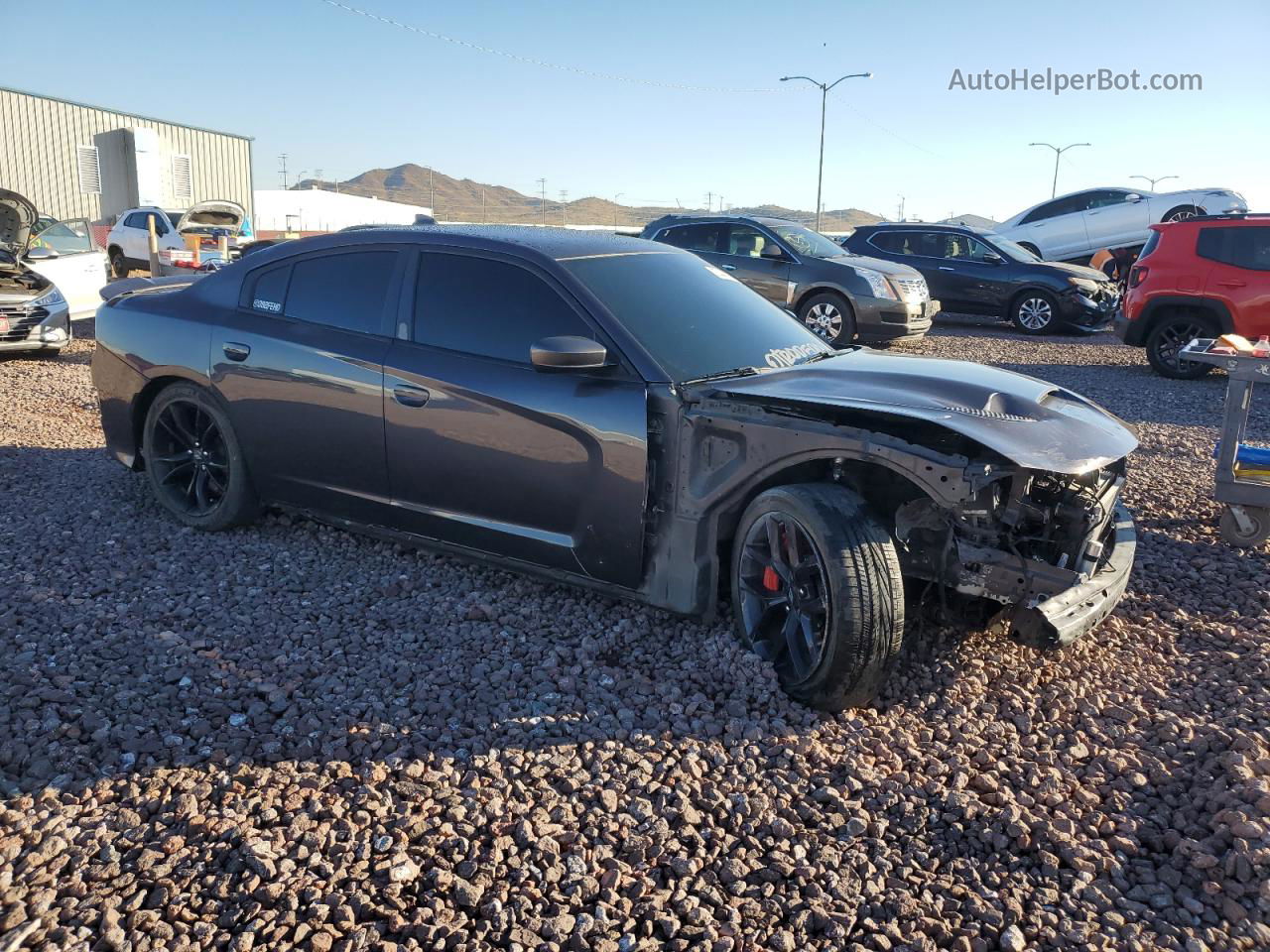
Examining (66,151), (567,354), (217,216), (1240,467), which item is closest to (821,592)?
(567,354)

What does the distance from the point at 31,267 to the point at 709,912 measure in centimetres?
1213

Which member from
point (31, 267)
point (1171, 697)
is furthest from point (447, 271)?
point (31, 267)

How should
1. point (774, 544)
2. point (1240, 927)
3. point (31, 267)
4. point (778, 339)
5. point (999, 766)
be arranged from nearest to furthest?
point (1240, 927), point (999, 766), point (774, 544), point (778, 339), point (31, 267)

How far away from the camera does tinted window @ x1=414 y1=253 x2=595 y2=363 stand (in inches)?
168

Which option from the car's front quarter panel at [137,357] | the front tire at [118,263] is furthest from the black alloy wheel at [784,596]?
the front tire at [118,263]

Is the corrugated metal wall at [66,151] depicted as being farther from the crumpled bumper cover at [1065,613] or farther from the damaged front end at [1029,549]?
the crumpled bumper cover at [1065,613]

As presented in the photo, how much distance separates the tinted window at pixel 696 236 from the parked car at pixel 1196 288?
5172 mm

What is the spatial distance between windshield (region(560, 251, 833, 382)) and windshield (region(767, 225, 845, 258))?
8666 mm

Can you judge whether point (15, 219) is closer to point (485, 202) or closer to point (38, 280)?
point (38, 280)

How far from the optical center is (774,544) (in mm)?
3658

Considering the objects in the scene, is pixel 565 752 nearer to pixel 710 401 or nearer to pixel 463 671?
pixel 463 671

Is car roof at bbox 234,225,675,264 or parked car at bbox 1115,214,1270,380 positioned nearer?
car roof at bbox 234,225,675,264

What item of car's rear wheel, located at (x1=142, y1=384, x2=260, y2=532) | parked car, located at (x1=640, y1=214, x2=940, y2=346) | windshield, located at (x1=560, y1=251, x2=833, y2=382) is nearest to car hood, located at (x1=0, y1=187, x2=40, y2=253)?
parked car, located at (x1=640, y1=214, x2=940, y2=346)

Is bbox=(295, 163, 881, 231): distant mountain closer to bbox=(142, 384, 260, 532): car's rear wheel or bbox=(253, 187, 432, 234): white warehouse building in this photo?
bbox=(253, 187, 432, 234): white warehouse building
